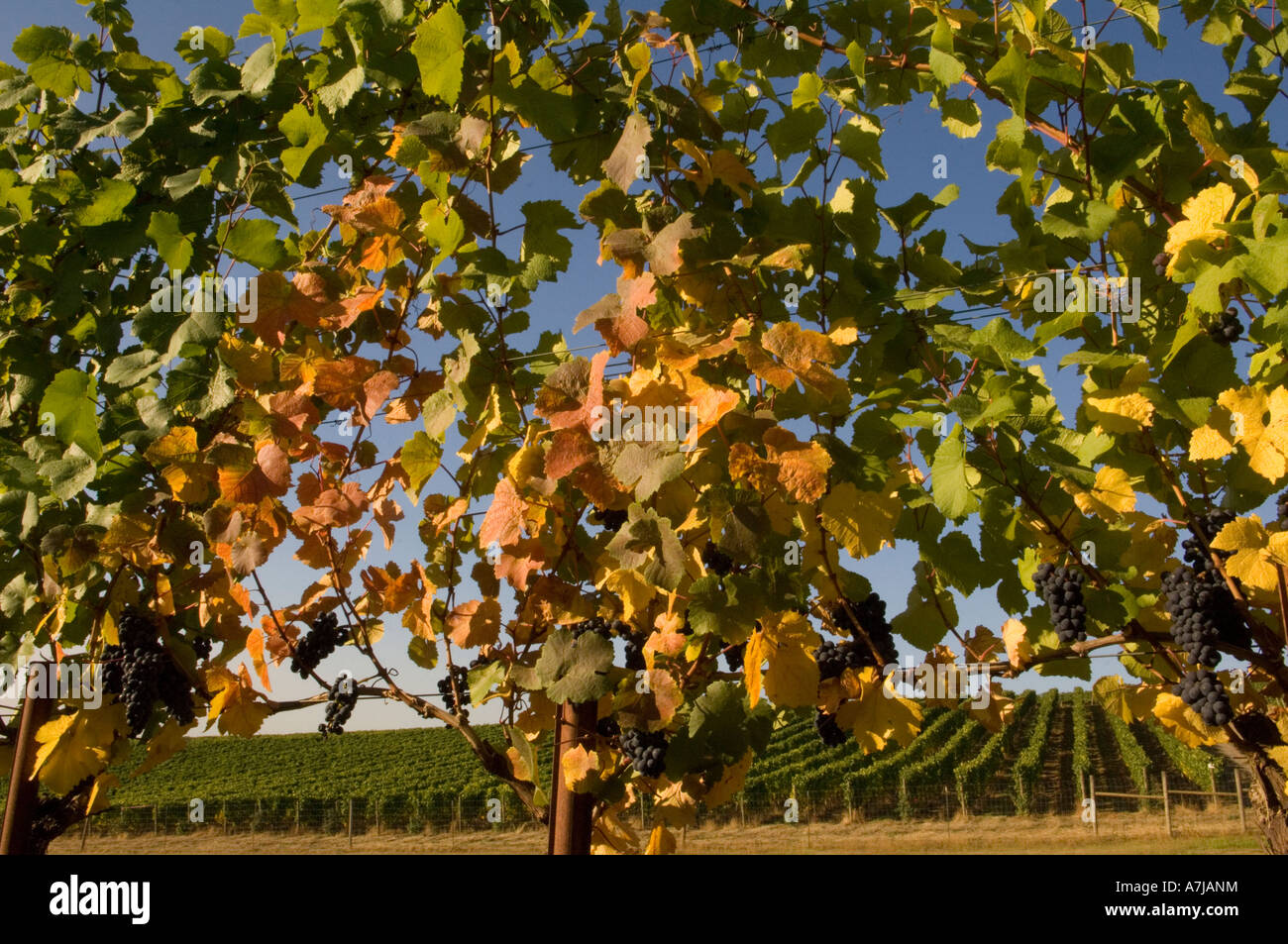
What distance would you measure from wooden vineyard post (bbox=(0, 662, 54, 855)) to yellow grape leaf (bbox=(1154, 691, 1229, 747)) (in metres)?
3.11

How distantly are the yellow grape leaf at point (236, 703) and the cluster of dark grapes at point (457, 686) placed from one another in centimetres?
47

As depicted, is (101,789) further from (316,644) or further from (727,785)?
(727,785)

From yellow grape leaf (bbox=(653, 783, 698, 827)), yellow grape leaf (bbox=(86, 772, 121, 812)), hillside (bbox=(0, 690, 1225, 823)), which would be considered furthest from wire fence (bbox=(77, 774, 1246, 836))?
yellow grape leaf (bbox=(653, 783, 698, 827))

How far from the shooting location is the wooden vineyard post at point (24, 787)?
109 inches

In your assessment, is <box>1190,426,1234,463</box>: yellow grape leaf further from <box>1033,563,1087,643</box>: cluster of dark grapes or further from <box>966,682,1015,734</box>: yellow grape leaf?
<box>966,682,1015,734</box>: yellow grape leaf

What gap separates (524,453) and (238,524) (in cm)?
79

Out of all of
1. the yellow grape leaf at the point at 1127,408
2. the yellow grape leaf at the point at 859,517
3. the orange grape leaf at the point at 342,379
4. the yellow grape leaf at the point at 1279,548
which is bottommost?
the yellow grape leaf at the point at 1279,548


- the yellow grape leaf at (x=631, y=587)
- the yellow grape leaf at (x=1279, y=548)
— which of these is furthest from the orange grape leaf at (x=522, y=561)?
the yellow grape leaf at (x=1279, y=548)

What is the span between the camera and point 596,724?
1.67m

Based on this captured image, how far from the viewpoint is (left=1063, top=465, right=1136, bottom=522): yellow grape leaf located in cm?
151

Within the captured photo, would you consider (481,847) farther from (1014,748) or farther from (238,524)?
(238,524)

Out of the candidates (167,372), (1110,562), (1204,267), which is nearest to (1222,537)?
(1110,562)

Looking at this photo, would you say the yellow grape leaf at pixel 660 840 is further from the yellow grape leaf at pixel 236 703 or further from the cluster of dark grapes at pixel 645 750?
the yellow grape leaf at pixel 236 703

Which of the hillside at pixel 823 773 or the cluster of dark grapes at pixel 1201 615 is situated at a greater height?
the cluster of dark grapes at pixel 1201 615
